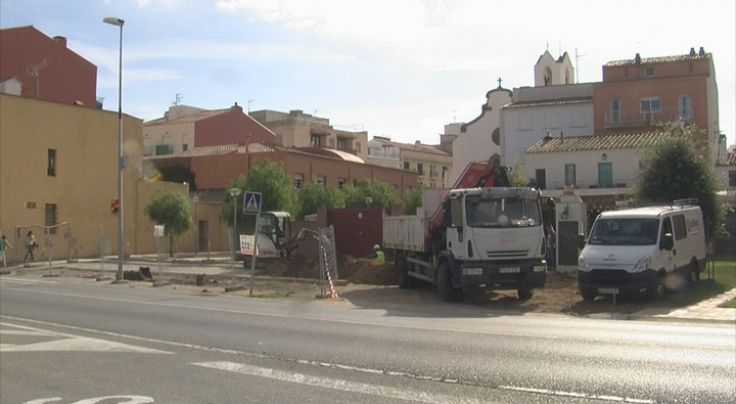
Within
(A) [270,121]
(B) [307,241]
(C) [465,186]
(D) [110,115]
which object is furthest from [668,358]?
(A) [270,121]

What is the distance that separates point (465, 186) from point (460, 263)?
3.73 metres

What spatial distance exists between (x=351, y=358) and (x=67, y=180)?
4068 cm

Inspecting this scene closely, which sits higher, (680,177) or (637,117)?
(637,117)

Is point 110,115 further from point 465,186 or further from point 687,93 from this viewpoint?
point 687,93

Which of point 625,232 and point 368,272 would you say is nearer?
point 625,232

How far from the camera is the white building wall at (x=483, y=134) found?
74.6 metres

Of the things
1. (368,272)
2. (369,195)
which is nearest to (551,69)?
(369,195)

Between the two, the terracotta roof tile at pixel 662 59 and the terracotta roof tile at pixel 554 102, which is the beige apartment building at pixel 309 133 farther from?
the terracotta roof tile at pixel 662 59

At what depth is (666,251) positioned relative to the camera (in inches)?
740

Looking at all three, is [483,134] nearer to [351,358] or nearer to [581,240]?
[581,240]

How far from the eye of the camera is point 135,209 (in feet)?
165

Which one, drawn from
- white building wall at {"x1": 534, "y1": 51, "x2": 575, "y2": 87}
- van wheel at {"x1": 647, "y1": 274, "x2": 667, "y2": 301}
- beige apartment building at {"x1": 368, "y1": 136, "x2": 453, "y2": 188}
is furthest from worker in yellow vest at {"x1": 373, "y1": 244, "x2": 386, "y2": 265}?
beige apartment building at {"x1": 368, "y1": 136, "x2": 453, "y2": 188}

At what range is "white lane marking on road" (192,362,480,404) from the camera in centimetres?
761

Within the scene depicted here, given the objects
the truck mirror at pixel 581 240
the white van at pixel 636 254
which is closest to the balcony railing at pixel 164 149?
the truck mirror at pixel 581 240
